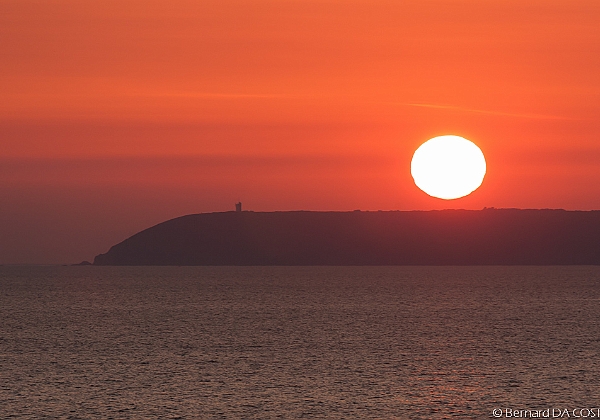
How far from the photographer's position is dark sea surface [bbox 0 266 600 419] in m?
46.3

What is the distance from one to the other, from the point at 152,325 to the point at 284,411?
54.4 meters

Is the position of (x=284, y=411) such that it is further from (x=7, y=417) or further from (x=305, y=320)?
(x=305, y=320)

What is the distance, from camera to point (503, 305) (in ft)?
447

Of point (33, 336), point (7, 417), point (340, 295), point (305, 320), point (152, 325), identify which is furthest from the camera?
point (340, 295)

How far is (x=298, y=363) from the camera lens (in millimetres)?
62375

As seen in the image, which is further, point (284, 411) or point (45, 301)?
point (45, 301)

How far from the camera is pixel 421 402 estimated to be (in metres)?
47.2

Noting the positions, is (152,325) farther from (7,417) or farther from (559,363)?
(7,417)

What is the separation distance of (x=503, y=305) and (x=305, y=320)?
142 ft

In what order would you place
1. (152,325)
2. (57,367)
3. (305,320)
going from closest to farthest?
(57,367)
(152,325)
(305,320)

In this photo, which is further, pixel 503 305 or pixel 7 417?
pixel 503 305

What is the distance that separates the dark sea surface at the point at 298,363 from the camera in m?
46.3

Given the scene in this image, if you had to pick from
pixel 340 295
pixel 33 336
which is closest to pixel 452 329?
pixel 33 336

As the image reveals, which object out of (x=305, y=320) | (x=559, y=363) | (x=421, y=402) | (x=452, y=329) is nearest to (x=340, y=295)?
(x=305, y=320)
